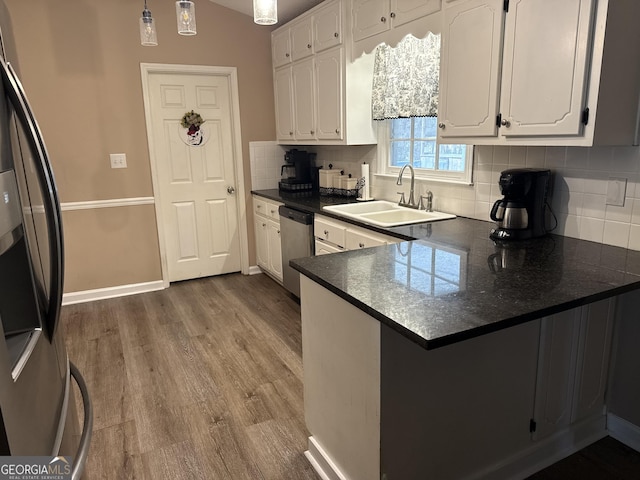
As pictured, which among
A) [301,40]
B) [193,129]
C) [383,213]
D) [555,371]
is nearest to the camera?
[555,371]

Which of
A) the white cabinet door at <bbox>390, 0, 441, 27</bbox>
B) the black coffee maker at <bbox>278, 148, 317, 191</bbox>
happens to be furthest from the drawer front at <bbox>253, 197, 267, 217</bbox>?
the white cabinet door at <bbox>390, 0, 441, 27</bbox>

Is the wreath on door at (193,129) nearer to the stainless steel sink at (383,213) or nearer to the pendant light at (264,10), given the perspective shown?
the stainless steel sink at (383,213)

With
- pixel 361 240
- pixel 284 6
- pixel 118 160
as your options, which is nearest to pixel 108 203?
pixel 118 160

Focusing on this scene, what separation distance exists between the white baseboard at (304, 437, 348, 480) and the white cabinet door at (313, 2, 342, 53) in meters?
2.77

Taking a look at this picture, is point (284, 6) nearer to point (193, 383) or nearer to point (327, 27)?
point (327, 27)

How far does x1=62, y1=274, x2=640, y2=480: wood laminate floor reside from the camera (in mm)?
1991

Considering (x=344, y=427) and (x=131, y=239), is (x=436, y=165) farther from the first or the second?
(x=131, y=239)

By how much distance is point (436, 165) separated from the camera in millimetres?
3074

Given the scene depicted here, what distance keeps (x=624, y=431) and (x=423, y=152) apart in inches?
79.1

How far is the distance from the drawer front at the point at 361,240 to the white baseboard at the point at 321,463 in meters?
1.17

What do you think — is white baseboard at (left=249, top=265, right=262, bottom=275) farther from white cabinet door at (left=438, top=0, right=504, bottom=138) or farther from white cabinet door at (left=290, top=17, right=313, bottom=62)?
white cabinet door at (left=438, top=0, right=504, bottom=138)

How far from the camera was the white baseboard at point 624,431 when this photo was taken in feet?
6.68

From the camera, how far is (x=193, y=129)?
14.4 feet

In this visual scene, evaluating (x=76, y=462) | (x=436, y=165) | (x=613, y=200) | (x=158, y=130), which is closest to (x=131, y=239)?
(x=158, y=130)
